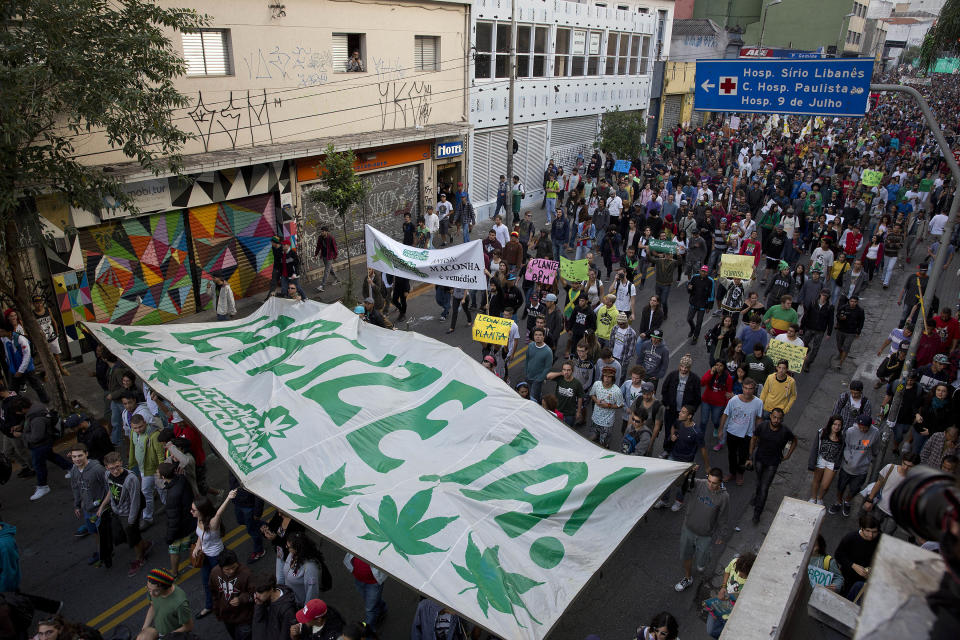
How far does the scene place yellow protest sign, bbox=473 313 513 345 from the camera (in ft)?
37.2

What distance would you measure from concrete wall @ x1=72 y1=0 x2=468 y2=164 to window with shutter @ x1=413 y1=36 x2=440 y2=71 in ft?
0.60

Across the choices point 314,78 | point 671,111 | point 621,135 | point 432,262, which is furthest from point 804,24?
point 432,262

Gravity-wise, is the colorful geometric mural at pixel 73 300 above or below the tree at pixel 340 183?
below

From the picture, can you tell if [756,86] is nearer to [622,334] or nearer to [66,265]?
[622,334]

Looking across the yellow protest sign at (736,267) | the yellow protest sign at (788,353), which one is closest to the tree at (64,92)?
the yellow protest sign at (788,353)

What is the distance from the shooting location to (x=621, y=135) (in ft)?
92.3

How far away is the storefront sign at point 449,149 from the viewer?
21.8 meters

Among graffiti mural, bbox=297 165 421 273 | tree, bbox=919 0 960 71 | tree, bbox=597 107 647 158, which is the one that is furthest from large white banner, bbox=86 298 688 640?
tree, bbox=597 107 647 158

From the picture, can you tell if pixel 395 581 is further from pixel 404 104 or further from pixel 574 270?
pixel 404 104

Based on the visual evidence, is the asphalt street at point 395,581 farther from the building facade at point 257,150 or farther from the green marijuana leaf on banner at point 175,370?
the building facade at point 257,150

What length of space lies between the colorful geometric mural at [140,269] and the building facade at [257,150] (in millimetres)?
26

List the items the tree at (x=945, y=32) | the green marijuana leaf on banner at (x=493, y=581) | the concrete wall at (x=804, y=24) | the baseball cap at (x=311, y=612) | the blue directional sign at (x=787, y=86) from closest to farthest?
the green marijuana leaf on banner at (x=493, y=581) → the baseball cap at (x=311, y=612) → the blue directional sign at (x=787, y=86) → the tree at (x=945, y=32) → the concrete wall at (x=804, y=24)

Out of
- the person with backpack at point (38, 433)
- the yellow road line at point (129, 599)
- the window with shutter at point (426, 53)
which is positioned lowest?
the yellow road line at point (129, 599)

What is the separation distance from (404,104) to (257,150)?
19.0 ft
